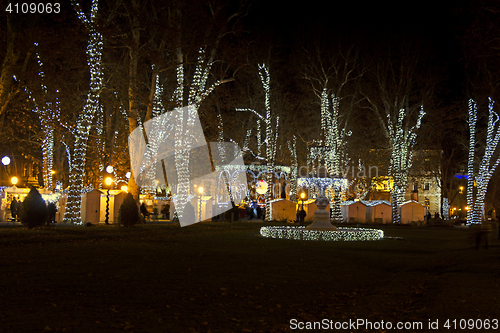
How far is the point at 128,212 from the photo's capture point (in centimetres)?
2684

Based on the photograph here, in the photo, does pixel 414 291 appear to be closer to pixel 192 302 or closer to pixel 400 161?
pixel 192 302

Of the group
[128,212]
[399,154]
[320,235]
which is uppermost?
[399,154]

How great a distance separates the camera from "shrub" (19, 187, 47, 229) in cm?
2314

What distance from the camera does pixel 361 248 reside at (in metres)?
19.2

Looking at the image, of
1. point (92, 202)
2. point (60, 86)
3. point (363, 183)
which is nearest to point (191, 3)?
point (60, 86)

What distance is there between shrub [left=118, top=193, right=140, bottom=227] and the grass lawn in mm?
9470

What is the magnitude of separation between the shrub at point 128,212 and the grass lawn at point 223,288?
9.47 meters

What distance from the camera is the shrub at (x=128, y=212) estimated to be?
87.8 feet

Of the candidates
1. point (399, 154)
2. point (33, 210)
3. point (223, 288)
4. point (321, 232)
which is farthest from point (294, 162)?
point (223, 288)

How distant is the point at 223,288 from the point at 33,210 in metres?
16.5

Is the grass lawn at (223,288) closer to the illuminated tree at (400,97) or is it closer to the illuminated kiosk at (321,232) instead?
the illuminated kiosk at (321,232)

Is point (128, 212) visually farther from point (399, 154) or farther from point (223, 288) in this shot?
point (399, 154)

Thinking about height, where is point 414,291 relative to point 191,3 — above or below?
below

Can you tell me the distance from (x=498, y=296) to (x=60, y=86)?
66.3 feet
